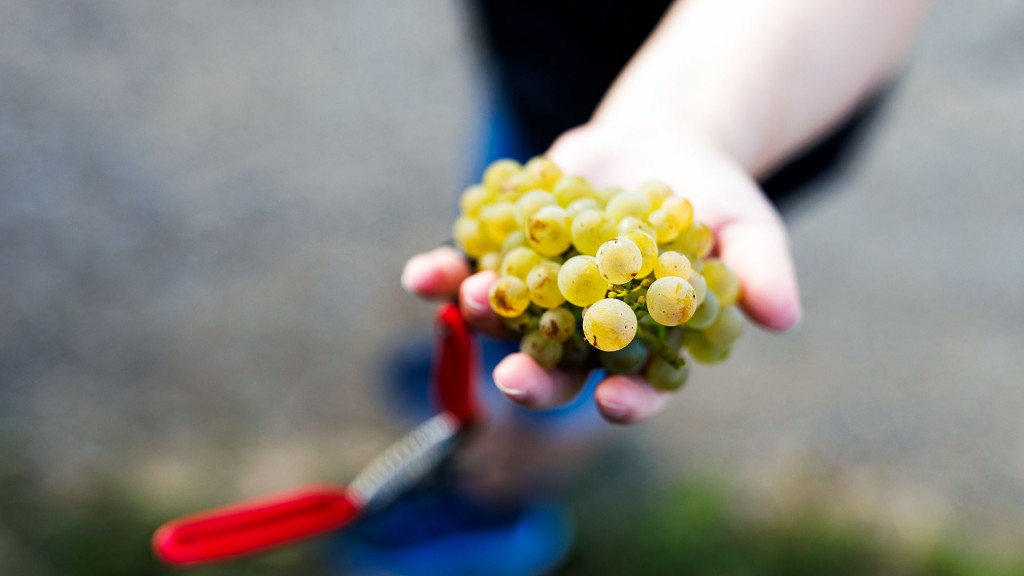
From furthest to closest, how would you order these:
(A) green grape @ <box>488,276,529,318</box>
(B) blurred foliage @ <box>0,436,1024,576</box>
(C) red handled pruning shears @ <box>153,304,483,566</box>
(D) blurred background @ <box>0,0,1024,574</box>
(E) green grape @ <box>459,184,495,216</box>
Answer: (D) blurred background @ <box>0,0,1024,574</box> < (B) blurred foliage @ <box>0,436,1024,576</box> < (C) red handled pruning shears @ <box>153,304,483,566</box> < (E) green grape @ <box>459,184,495,216</box> < (A) green grape @ <box>488,276,529,318</box>

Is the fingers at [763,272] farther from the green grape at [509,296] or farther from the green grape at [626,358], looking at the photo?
the green grape at [509,296]

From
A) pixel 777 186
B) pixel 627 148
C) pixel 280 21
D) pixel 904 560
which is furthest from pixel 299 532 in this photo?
pixel 280 21

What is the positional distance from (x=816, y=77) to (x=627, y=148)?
415 mm

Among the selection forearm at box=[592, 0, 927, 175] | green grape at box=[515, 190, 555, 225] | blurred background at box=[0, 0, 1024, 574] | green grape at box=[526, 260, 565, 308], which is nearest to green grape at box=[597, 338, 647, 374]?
green grape at box=[526, 260, 565, 308]

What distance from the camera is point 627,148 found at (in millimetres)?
1318

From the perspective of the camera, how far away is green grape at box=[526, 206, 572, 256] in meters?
1.01

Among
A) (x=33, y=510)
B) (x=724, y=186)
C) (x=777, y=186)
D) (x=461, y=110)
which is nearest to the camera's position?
(x=724, y=186)

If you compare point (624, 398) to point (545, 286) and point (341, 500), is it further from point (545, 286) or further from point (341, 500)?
point (341, 500)

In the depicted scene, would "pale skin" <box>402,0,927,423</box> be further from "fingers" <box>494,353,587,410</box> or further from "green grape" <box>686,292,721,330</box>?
"green grape" <box>686,292,721,330</box>

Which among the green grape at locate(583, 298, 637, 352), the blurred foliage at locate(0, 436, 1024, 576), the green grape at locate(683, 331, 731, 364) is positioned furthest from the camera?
the blurred foliage at locate(0, 436, 1024, 576)

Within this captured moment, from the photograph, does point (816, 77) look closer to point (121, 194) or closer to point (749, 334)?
point (749, 334)

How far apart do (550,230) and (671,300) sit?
19 centimetres

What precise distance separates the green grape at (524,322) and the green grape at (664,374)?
0.55 feet

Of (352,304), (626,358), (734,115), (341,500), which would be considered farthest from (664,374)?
(352,304)
